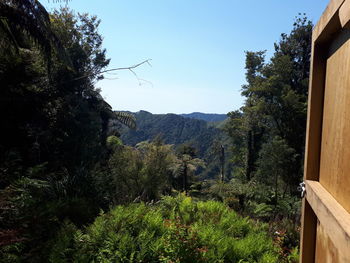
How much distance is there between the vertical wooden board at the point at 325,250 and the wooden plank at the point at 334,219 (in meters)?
0.01

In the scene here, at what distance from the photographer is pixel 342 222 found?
86 cm

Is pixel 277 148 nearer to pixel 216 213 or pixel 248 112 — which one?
pixel 248 112

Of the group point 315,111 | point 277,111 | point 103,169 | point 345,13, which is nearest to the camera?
point 345,13

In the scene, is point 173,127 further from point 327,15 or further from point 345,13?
point 345,13

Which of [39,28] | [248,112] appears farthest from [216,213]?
[248,112]

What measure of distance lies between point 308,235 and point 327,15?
108 centimetres

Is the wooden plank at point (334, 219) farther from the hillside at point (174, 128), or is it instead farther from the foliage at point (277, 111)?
the hillside at point (174, 128)

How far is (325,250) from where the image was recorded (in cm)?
119

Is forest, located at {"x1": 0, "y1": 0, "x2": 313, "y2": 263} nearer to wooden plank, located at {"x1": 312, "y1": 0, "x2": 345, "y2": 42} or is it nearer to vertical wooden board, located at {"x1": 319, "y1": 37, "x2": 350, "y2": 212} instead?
vertical wooden board, located at {"x1": 319, "y1": 37, "x2": 350, "y2": 212}

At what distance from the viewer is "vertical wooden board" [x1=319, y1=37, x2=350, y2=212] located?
3.11ft

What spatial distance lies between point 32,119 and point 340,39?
878cm

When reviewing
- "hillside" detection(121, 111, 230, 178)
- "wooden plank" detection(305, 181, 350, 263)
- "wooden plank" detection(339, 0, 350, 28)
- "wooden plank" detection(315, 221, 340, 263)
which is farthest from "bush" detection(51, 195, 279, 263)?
"hillside" detection(121, 111, 230, 178)

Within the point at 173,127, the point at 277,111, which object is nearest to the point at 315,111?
the point at 277,111

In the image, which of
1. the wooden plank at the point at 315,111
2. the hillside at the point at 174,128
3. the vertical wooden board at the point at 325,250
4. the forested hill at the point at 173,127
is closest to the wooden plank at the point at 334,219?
the vertical wooden board at the point at 325,250
